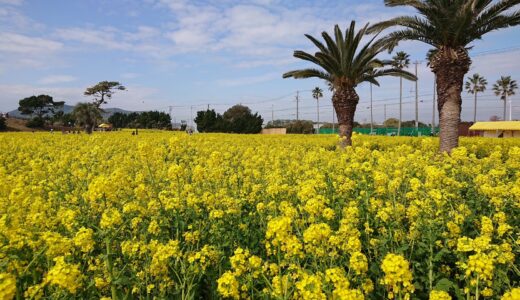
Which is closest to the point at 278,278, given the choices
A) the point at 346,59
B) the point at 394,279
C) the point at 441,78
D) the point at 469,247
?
the point at 394,279

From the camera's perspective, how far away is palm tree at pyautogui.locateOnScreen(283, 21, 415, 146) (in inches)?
630

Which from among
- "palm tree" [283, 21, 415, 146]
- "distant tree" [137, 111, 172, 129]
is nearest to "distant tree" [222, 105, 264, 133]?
"distant tree" [137, 111, 172, 129]

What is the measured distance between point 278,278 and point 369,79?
52.8ft

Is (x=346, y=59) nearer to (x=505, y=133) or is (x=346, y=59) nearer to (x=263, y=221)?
(x=263, y=221)

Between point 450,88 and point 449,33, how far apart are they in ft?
6.26

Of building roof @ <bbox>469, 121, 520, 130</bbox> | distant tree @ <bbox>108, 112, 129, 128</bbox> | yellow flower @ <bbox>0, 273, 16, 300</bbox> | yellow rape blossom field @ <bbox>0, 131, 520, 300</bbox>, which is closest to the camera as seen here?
yellow flower @ <bbox>0, 273, 16, 300</bbox>

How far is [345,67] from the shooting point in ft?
53.7

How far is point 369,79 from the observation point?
57.5 ft

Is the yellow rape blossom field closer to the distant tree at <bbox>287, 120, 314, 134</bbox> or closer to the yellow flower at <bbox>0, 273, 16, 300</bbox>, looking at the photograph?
the yellow flower at <bbox>0, 273, 16, 300</bbox>

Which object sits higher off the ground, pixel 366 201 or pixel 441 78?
pixel 441 78

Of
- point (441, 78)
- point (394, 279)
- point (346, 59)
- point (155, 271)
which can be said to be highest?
point (346, 59)

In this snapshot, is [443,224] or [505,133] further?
[505,133]

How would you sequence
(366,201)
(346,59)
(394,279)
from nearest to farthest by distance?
1. (394,279)
2. (366,201)
3. (346,59)

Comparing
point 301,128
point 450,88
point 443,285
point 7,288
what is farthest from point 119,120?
point 443,285
